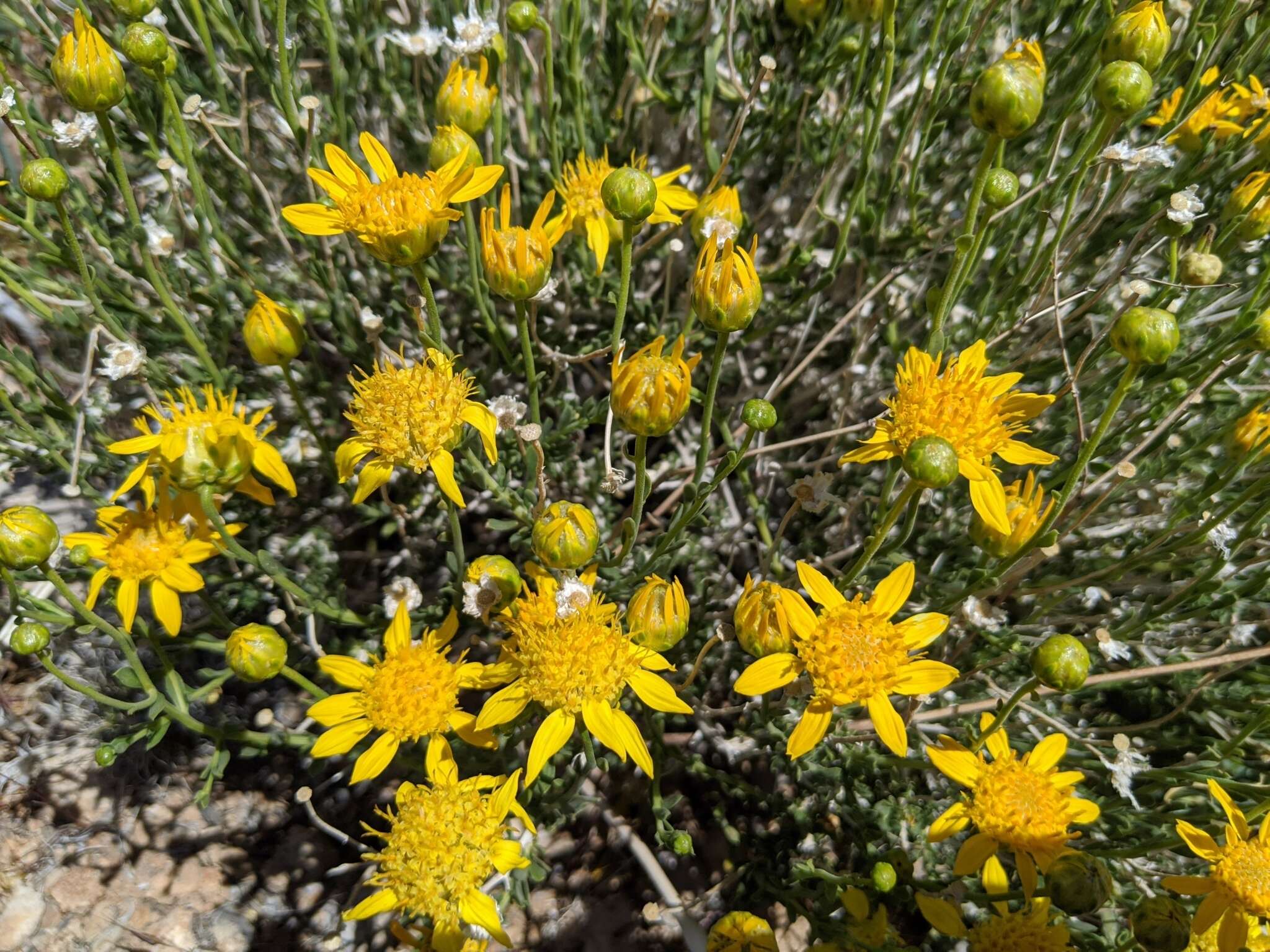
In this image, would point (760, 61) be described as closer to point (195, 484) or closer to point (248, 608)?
point (195, 484)

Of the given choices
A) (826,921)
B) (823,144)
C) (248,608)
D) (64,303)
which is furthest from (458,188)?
(826,921)

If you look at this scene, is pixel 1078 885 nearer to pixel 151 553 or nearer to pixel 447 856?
pixel 447 856

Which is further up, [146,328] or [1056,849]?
[146,328]

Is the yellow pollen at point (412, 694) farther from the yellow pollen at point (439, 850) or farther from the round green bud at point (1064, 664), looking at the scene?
the round green bud at point (1064, 664)

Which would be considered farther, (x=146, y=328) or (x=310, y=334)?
(x=310, y=334)

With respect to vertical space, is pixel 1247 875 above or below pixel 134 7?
below

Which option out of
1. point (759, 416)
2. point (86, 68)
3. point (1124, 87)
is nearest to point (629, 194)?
point (759, 416)

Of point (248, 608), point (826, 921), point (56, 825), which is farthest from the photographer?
point (56, 825)
